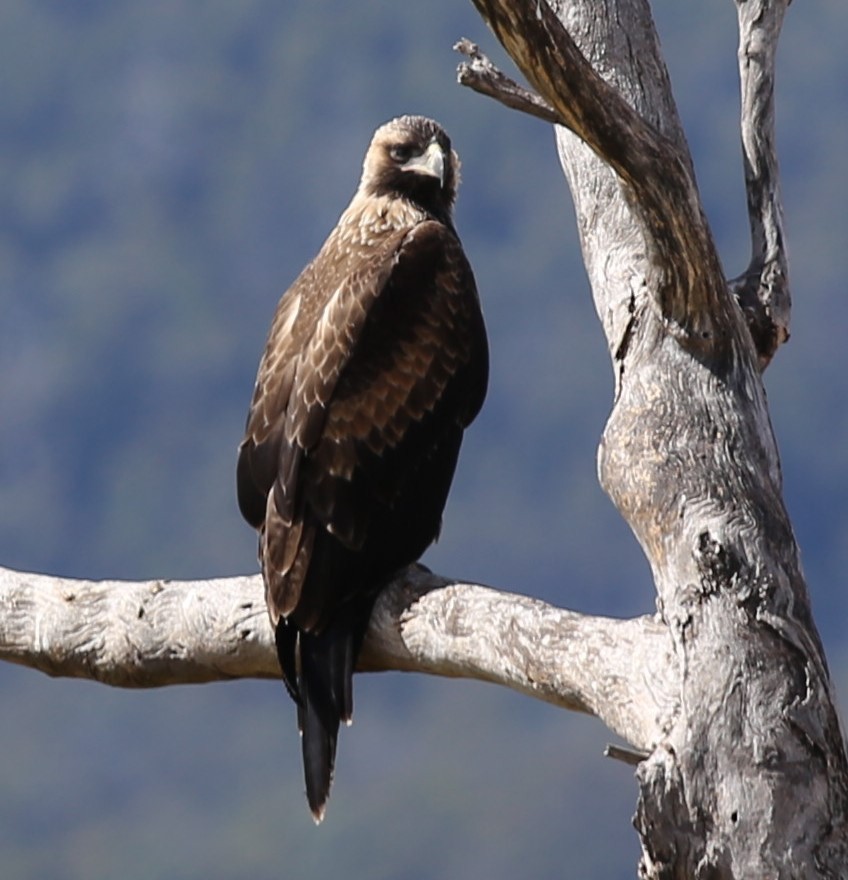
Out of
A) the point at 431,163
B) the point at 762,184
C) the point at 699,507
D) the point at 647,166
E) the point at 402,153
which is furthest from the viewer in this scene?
the point at 402,153

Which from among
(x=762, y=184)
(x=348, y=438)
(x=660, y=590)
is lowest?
(x=660, y=590)

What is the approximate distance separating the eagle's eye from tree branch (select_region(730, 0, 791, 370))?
1421mm

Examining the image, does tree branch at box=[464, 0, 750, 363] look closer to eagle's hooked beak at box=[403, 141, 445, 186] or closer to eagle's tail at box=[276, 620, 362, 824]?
eagle's tail at box=[276, 620, 362, 824]

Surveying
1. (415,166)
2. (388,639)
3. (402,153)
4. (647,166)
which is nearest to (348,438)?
(388,639)

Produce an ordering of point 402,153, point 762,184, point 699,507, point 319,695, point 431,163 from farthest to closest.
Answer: point 402,153, point 431,163, point 762,184, point 319,695, point 699,507

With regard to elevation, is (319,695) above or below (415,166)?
below

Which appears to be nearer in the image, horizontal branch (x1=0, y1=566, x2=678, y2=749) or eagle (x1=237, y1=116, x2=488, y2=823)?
horizontal branch (x1=0, y1=566, x2=678, y2=749)

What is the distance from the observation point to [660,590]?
3930 mm

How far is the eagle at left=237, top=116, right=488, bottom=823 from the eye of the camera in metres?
4.67

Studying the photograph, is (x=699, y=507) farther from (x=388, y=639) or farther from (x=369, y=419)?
(x=369, y=419)

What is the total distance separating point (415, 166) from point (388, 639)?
2.13 meters

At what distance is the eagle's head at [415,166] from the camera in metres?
6.09

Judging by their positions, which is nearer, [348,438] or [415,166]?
[348,438]

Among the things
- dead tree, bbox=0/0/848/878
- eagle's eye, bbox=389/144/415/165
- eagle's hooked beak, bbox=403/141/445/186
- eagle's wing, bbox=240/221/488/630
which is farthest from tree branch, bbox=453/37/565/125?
eagle's eye, bbox=389/144/415/165
